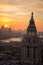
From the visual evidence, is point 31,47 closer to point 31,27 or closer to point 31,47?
point 31,47

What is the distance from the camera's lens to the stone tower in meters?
17.7

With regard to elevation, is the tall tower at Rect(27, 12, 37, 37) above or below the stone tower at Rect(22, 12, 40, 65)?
above

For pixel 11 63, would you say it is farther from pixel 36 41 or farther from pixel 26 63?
pixel 36 41

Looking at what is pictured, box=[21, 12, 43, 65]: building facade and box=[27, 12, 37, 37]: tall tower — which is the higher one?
box=[27, 12, 37, 37]: tall tower

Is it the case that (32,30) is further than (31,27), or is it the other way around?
(31,27)

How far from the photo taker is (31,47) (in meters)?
17.7

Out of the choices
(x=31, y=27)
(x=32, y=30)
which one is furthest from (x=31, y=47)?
(x=31, y=27)

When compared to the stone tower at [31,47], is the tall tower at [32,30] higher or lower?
higher

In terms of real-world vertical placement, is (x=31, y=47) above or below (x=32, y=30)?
below

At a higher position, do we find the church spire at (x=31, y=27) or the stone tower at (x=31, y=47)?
the church spire at (x=31, y=27)

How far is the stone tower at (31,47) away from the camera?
17.7 metres

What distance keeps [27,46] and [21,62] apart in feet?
4.76

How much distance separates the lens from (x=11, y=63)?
62.5 ft

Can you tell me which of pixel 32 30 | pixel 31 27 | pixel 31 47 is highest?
pixel 31 27
